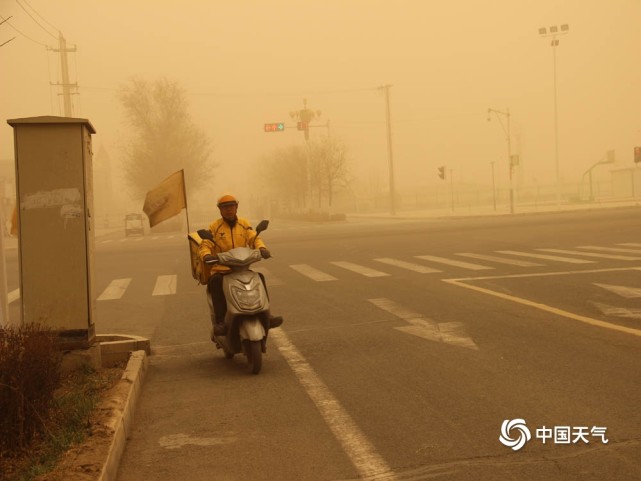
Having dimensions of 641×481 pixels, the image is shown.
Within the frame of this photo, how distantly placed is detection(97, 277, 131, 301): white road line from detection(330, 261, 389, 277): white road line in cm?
517

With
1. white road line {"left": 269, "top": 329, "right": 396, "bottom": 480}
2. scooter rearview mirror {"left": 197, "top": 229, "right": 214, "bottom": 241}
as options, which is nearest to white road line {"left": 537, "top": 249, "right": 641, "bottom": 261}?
white road line {"left": 269, "top": 329, "right": 396, "bottom": 480}

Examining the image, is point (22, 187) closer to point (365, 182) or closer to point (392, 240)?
point (392, 240)

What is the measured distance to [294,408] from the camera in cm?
676

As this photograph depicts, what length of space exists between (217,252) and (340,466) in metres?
3.93

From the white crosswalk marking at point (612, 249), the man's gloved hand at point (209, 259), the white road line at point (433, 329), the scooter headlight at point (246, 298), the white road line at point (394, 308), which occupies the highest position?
the man's gloved hand at point (209, 259)

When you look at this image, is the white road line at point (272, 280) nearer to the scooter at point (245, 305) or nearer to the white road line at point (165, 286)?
the white road line at point (165, 286)

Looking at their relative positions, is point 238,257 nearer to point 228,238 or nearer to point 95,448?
point 228,238

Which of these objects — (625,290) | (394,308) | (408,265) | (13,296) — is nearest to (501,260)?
(408,265)

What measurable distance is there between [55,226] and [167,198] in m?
2.51

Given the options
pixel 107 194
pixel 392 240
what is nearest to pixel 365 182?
pixel 107 194

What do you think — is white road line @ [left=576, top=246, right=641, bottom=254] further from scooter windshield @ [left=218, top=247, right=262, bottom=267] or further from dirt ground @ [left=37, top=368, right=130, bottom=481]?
dirt ground @ [left=37, top=368, right=130, bottom=481]

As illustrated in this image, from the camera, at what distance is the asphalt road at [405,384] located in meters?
5.26

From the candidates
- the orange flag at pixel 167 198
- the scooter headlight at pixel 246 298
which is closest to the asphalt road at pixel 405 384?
the scooter headlight at pixel 246 298

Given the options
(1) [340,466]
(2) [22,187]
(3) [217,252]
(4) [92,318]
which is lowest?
(1) [340,466]
